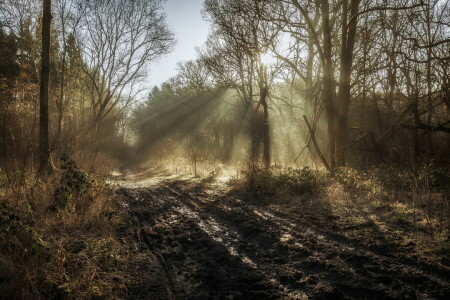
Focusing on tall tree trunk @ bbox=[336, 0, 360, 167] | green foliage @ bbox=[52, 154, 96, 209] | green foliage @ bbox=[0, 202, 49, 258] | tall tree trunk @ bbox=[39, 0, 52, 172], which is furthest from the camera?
tall tree trunk @ bbox=[336, 0, 360, 167]

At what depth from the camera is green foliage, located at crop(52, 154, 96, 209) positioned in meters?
5.25

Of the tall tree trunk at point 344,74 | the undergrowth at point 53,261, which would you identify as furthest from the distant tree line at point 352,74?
the undergrowth at point 53,261

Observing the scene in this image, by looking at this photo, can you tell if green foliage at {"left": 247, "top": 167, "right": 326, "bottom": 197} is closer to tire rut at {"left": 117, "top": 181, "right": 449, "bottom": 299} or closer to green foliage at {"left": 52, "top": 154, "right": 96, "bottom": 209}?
tire rut at {"left": 117, "top": 181, "right": 449, "bottom": 299}

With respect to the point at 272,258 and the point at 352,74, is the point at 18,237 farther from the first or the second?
the point at 352,74

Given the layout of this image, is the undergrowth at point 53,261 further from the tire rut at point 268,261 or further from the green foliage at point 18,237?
the tire rut at point 268,261

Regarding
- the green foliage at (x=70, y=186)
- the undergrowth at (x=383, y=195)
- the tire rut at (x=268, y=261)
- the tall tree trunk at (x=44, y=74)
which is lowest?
the tire rut at (x=268, y=261)

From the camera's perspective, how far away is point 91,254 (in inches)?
153

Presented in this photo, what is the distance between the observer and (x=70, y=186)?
5363 mm

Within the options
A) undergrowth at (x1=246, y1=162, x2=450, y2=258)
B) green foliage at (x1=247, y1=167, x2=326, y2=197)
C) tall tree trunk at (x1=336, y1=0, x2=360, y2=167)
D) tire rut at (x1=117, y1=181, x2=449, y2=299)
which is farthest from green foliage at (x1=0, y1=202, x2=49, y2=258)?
tall tree trunk at (x1=336, y1=0, x2=360, y2=167)

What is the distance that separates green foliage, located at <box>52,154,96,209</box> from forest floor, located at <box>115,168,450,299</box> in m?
0.97

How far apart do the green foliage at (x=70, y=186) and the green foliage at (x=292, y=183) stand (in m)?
→ 4.32

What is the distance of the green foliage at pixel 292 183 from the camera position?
7703 millimetres

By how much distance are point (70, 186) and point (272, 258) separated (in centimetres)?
364

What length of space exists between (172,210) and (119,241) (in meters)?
2.16
